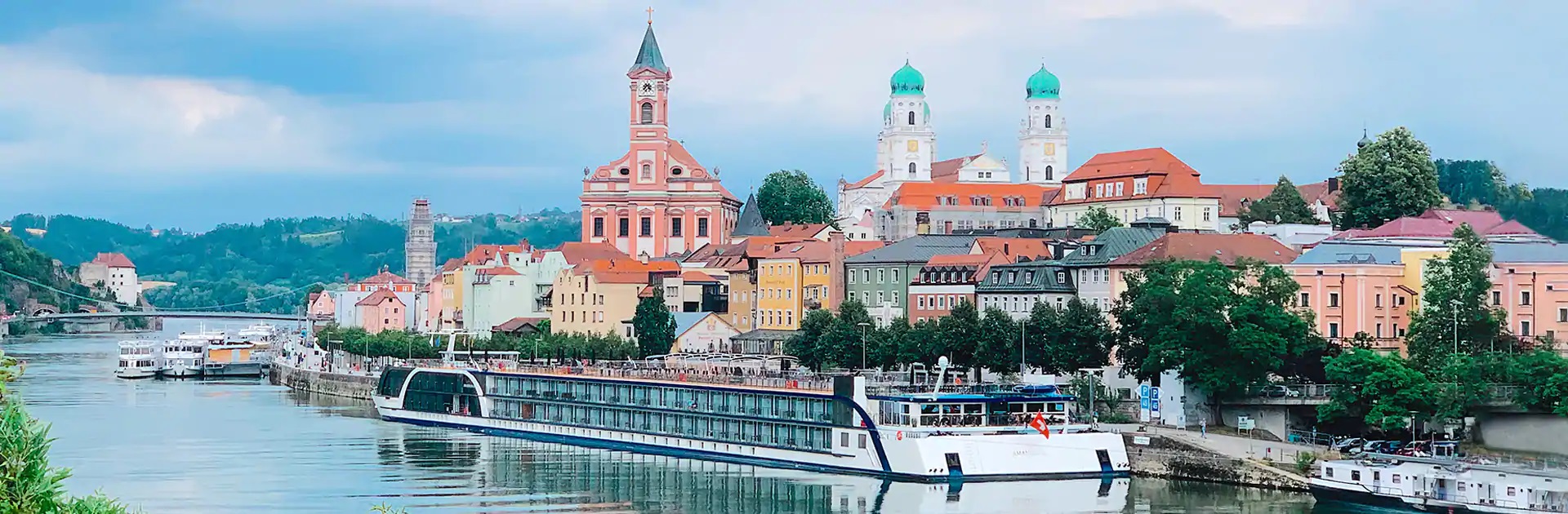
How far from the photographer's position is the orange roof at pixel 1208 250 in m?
62.6

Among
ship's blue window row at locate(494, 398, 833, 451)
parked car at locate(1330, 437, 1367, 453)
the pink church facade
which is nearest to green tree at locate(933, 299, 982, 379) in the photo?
ship's blue window row at locate(494, 398, 833, 451)

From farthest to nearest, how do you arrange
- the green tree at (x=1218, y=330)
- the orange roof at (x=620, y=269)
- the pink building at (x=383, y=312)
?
the pink building at (x=383, y=312)
the orange roof at (x=620, y=269)
the green tree at (x=1218, y=330)

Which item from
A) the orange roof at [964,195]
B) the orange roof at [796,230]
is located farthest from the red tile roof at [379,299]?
the orange roof at [964,195]

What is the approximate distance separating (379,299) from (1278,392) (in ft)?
244

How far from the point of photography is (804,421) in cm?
5219

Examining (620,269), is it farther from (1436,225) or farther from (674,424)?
(1436,225)

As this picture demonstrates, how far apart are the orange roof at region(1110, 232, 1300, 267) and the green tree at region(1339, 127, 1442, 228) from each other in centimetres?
914

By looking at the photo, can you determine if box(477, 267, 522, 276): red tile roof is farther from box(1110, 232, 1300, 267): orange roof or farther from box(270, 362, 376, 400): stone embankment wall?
box(1110, 232, 1300, 267): orange roof

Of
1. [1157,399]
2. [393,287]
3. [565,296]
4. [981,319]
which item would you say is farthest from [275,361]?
[1157,399]

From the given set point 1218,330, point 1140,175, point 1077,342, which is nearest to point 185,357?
point 1140,175

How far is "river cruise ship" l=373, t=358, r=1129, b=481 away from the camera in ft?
160

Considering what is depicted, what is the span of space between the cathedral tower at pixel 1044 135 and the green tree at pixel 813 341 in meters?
55.2

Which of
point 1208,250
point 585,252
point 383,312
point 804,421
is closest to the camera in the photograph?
point 804,421

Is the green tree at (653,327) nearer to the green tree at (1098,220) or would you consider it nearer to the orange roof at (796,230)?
the green tree at (1098,220)
